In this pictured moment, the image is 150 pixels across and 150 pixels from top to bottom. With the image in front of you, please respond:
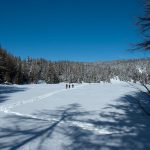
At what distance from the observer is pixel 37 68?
101062mm

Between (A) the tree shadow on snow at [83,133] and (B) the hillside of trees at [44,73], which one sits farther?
Answer: (B) the hillside of trees at [44,73]

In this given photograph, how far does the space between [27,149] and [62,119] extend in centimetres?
612

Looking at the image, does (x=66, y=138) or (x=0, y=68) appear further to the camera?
(x=0, y=68)

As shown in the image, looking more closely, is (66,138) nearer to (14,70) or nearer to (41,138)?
(41,138)

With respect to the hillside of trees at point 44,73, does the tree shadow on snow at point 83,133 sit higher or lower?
lower

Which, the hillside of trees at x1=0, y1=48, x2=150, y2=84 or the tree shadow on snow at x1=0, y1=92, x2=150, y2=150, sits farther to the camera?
the hillside of trees at x1=0, y1=48, x2=150, y2=84

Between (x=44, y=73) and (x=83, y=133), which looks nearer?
(x=83, y=133)

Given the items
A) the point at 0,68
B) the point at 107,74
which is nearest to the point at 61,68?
the point at 107,74

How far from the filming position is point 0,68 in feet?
199

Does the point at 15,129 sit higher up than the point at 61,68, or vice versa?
the point at 61,68

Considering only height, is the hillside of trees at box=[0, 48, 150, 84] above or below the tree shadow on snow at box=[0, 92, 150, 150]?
above

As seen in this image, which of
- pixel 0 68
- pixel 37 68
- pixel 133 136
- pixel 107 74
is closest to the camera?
pixel 133 136

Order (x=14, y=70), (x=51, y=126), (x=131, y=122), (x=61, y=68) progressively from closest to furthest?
(x=51, y=126) → (x=131, y=122) → (x=14, y=70) → (x=61, y=68)

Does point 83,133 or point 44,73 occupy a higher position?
point 44,73
